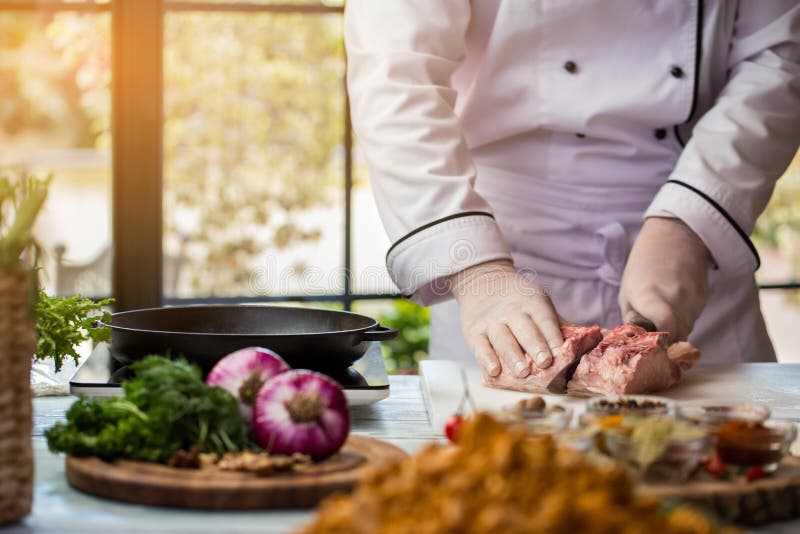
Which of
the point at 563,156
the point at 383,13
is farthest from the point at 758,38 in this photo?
the point at 383,13

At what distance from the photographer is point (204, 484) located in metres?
1.00

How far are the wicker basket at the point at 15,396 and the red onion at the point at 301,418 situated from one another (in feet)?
0.77

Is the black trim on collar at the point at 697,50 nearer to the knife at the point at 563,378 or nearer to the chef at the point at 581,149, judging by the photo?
the chef at the point at 581,149

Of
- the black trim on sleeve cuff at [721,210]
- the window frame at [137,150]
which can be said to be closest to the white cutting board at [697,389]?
the black trim on sleeve cuff at [721,210]

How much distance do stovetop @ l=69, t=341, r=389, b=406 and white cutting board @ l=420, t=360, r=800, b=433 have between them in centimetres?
8

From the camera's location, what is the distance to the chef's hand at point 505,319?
1.57 meters

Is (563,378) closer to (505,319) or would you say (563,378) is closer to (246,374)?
(505,319)

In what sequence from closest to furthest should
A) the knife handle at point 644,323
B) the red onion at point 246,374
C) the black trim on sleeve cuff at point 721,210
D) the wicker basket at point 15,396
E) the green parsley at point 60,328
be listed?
the wicker basket at point 15,396 → the red onion at point 246,374 → the green parsley at point 60,328 → the knife handle at point 644,323 → the black trim on sleeve cuff at point 721,210

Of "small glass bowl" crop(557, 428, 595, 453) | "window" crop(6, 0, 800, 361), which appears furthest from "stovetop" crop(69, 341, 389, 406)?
"window" crop(6, 0, 800, 361)

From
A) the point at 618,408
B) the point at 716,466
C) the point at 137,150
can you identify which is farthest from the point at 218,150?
the point at 716,466

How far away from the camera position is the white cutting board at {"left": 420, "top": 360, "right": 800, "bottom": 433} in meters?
1.48

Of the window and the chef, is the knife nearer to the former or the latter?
the chef

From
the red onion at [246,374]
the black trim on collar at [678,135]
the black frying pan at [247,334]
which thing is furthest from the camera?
the black trim on collar at [678,135]

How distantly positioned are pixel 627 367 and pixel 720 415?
40 cm
